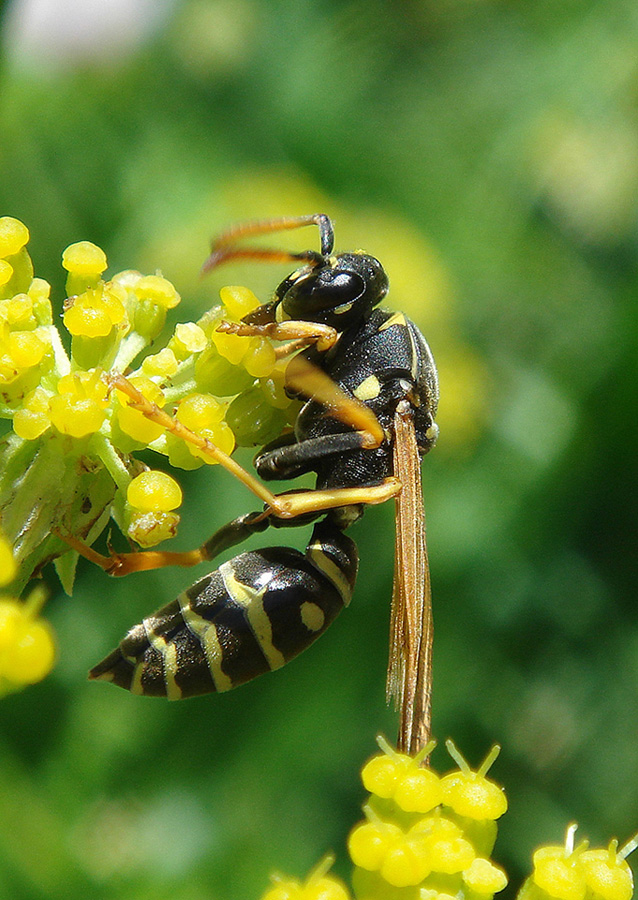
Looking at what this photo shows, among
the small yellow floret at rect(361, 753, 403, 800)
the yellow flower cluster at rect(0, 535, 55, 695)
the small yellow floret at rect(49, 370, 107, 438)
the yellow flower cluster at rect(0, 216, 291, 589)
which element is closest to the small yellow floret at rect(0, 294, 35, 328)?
the yellow flower cluster at rect(0, 216, 291, 589)

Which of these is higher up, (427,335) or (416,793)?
(416,793)

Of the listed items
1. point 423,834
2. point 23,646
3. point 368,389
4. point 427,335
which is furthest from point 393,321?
point 427,335

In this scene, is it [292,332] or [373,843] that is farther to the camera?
[292,332]

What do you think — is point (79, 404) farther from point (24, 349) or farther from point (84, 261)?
point (84, 261)

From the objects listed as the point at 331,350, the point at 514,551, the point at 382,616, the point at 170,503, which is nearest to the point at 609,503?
the point at 514,551

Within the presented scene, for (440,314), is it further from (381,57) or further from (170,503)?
(170,503)

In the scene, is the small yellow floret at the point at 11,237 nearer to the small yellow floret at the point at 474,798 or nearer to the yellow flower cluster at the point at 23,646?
the yellow flower cluster at the point at 23,646

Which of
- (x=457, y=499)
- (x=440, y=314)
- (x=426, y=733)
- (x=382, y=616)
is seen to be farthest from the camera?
(x=440, y=314)
